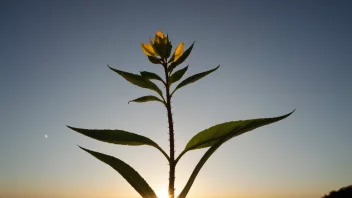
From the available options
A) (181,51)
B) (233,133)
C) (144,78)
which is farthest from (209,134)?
(181,51)

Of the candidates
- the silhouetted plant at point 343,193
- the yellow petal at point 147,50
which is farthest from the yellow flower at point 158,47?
the silhouetted plant at point 343,193

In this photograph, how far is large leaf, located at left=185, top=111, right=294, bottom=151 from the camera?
1812mm

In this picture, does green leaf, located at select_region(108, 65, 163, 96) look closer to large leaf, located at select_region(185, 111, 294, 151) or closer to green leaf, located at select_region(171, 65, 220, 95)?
green leaf, located at select_region(171, 65, 220, 95)

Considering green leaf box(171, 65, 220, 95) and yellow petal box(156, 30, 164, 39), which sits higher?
yellow petal box(156, 30, 164, 39)

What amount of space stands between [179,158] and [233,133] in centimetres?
35

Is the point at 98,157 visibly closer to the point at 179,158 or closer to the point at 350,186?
the point at 179,158

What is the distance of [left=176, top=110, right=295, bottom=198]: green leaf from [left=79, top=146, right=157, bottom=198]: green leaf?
23 cm

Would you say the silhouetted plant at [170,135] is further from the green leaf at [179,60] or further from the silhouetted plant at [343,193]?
the silhouetted plant at [343,193]

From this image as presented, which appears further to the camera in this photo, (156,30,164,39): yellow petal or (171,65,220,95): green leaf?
(156,30,164,39): yellow petal

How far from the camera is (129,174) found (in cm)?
184

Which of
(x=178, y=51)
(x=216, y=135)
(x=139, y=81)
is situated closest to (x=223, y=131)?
(x=216, y=135)

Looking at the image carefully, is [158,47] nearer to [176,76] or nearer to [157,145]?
[176,76]

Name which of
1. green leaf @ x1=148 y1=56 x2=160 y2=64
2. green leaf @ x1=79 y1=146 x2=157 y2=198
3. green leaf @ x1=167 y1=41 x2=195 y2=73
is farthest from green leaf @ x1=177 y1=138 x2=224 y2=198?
green leaf @ x1=148 y1=56 x2=160 y2=64

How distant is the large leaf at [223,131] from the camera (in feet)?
5.94
